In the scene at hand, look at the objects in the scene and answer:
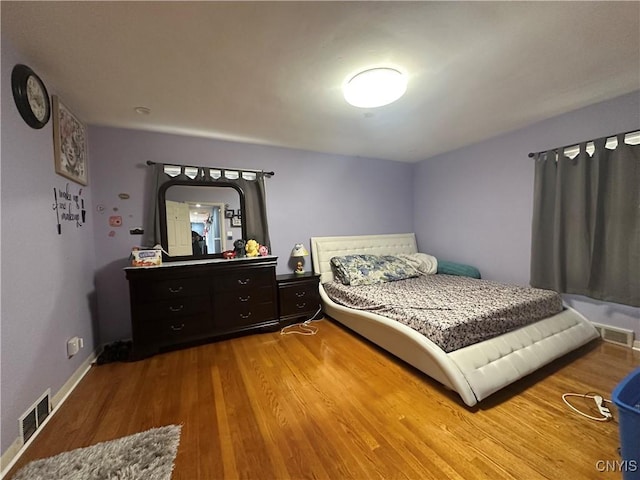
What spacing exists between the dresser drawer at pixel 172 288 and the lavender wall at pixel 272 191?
1.73 feet

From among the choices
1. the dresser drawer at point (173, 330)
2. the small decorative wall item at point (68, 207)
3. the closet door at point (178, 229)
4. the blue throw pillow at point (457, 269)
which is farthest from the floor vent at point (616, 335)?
the small decorative wall item at point (68, 207)

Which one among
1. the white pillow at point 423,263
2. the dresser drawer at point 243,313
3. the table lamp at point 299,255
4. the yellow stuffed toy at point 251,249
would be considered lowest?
the dresser drawer at point 243,313

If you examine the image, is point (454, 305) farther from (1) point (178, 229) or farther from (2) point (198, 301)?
(1) point (178, 229)

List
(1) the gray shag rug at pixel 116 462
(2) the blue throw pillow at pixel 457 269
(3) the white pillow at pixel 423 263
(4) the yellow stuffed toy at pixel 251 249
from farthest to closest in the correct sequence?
1. (3) the white pillow at pixel 423 263
2. (2) the blue throw pillow at pixel 457 269
3. (4) the yellow stuffed toy at pixel 251 249
4. (1) the gray shag rug at pixel 116 462

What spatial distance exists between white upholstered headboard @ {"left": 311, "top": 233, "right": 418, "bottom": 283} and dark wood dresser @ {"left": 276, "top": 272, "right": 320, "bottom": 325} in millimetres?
269

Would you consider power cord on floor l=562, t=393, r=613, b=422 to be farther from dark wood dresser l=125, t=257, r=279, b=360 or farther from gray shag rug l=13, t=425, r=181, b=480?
dark wood dresser l=125, t=257, r=279, b=360

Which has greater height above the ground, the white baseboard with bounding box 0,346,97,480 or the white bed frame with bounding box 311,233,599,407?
the white bed frame with bounding box 311,233,599,407

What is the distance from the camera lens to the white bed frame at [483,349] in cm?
169

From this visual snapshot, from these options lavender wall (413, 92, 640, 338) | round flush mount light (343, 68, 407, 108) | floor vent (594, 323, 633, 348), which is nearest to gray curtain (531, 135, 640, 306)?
lavender wall (413, 92, 640, 338)

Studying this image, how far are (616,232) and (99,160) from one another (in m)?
5.19

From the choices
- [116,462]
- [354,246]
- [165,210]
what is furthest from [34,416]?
[354,246]

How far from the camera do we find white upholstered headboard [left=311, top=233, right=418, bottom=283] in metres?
3.62

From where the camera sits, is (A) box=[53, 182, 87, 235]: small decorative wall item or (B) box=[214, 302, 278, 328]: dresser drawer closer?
(A) box=[53, 182, 87, 235]: small decorative wall item

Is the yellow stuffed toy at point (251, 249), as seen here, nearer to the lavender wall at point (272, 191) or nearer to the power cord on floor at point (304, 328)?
the lavender wall at point (272, 191)
